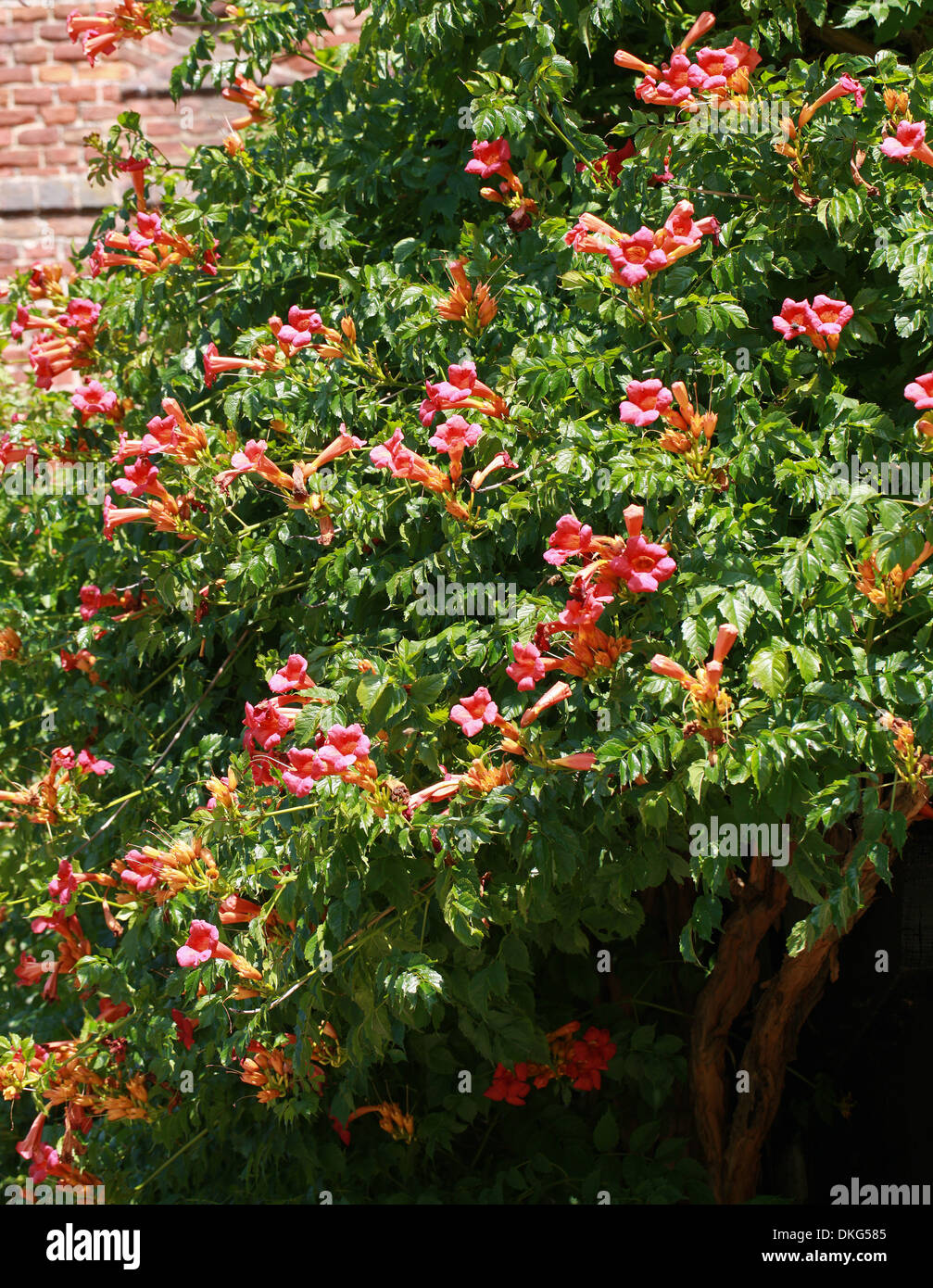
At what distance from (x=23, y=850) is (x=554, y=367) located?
2.09 metres

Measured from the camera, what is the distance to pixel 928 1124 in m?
3.79

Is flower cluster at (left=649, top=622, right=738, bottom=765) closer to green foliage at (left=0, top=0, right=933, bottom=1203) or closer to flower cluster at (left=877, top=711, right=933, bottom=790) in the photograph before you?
green foliage at (left=0, top=0, right=933, bottom=1203)

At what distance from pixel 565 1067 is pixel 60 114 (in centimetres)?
495

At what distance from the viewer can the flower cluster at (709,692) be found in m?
2.11

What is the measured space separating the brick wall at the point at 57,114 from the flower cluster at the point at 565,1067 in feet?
14.5

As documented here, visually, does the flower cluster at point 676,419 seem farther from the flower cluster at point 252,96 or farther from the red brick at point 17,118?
the red brick at point 17,118

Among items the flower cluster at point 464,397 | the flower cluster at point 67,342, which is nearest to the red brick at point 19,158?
the flower cluster at point 67,342

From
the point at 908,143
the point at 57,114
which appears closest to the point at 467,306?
the point at 908,143

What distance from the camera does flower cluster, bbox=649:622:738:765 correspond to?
83.0 inches

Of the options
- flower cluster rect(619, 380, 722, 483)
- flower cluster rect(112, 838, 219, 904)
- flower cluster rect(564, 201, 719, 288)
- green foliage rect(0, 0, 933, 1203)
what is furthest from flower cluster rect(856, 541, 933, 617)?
flower cluster rect(112, 838, 219, 904)

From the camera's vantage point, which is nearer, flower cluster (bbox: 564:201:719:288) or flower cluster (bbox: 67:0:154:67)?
flower cluster (bbox: 564:201:719:288)

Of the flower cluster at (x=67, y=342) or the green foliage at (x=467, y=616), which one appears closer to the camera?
the green foliage at (x=467, y=616)

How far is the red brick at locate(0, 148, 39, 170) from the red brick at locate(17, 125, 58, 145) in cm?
5
